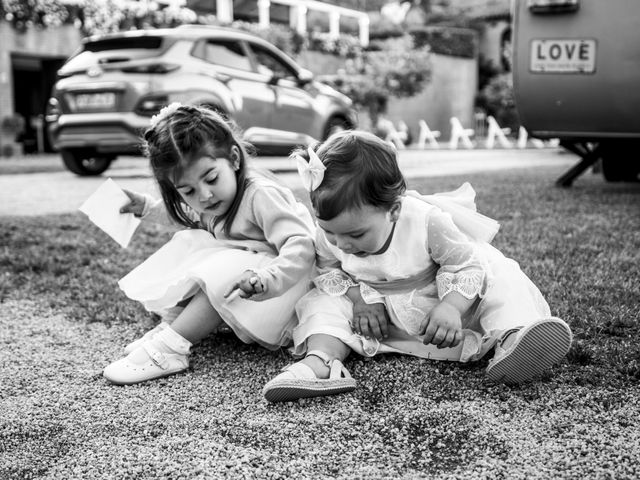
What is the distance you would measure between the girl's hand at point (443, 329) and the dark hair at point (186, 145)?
29.1 inches

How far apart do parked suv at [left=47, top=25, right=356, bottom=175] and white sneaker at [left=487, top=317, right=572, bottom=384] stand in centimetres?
543

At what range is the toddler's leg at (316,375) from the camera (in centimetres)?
172

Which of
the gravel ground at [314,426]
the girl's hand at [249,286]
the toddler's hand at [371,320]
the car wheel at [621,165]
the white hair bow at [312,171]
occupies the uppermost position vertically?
the white hair bow at [312,171]

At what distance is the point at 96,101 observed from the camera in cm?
726

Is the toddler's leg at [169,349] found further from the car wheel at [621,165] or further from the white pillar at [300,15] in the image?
the white pillar at [300,15]

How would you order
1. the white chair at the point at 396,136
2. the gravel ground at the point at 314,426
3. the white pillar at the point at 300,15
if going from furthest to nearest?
the white pillar at the point at 300,15 → the white chair at the point at 396,136 → the gravel ground at the point at 314,426

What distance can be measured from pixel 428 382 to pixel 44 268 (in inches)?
83.2

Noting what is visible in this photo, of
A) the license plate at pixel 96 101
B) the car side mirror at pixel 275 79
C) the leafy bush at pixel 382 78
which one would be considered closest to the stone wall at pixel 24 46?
the leafy bush at pixel 382 78

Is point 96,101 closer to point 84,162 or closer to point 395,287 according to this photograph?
point 84,162

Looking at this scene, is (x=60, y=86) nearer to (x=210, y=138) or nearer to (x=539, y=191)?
(x=539, y=191)

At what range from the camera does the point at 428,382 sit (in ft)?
6.05

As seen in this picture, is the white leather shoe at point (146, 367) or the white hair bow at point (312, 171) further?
the white leather shoe at point (146, 367)

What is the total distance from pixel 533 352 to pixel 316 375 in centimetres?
54

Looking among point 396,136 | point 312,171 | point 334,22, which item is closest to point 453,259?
point 312,171
